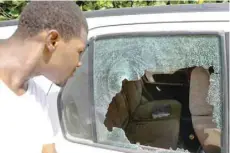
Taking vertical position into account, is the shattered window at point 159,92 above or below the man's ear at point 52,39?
below

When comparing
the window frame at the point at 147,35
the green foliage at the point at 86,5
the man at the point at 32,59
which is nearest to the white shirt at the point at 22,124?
the man at the point at 32,59

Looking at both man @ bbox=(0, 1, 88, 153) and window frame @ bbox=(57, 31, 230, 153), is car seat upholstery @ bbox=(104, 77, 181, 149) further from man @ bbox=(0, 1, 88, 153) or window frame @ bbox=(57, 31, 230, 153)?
man @ bbox=(0, 1, 88, 153)

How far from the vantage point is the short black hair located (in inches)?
68.2

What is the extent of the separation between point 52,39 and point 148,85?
0.86m

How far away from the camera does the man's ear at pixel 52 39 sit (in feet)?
5.65

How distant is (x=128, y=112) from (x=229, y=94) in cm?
64

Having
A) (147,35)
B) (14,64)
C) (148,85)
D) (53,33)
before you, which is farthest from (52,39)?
(148,85)

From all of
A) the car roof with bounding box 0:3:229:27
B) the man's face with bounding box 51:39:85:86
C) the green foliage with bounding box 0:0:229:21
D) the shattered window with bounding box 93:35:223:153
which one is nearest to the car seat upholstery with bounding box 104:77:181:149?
the shattered window with bounding box 93:35:223:153

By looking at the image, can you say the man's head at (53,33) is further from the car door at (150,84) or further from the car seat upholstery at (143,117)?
the car seat upholstery at (143,117)

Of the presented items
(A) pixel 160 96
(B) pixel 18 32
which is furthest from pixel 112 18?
(B) pixel 18 32

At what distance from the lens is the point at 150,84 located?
8.03ft

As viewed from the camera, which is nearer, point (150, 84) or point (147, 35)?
point (147, 35)

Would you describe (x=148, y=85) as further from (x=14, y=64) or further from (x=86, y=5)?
(x=86, y=5)

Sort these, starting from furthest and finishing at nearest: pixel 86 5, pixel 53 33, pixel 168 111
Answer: pixel 86 5 < pixel 168 111 < pixel 53 33
